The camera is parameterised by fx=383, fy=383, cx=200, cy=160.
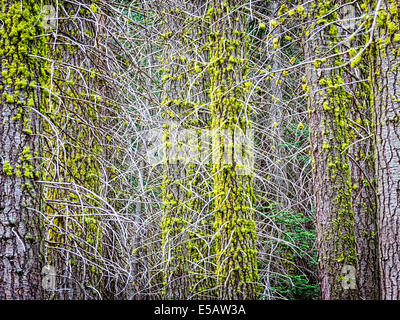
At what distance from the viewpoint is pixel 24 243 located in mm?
3148

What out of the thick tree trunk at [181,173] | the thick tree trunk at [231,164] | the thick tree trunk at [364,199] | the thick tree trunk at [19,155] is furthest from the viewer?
the thick tree trunk at [181,173]

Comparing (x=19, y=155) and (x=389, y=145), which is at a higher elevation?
(x=389, y=145)

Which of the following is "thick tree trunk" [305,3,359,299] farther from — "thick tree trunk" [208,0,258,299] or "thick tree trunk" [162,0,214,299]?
"thick tree trunk" [162,0,214,299]

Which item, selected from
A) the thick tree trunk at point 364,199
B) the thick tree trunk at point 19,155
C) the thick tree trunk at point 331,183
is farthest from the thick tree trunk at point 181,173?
the thick tree trunk at point 19,155

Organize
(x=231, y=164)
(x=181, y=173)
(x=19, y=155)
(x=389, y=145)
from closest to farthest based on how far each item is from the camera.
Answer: (x=19, y=155), (x=389, y=145), (x=231, y=164), (x=181, y=173)

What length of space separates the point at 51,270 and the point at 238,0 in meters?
4.68

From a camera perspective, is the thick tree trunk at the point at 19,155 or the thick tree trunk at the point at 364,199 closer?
the thick tree trunk at the point at 19,155

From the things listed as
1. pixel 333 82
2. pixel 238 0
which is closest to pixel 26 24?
pixel 238 0

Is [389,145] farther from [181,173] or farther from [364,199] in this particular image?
[181,173]

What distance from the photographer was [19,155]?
323 centimetres

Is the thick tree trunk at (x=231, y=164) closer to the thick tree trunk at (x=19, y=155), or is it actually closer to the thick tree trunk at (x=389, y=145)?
the thick tree trunk at (x=389, y=145)

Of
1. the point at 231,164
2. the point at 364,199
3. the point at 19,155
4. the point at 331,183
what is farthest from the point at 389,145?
the point at 364,199

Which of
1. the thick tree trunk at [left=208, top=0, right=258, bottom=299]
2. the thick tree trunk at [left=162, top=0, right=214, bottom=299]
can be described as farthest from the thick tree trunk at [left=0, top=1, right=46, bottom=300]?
the thick tree trunk at [left=162, top=0, right=214, bottom=299]

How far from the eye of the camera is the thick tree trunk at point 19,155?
3100mm
